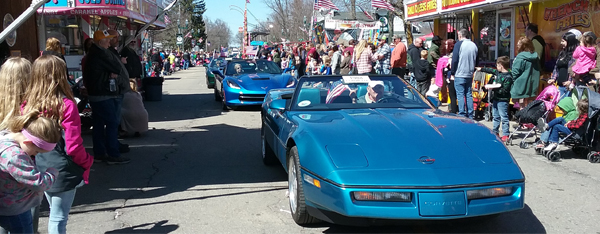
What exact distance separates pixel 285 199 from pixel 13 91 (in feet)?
9.28

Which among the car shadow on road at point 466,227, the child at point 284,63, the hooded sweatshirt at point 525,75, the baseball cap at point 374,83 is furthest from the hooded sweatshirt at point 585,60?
the child at point 284,63

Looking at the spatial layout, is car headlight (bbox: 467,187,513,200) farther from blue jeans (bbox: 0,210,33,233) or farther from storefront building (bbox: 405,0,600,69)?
storefront building (bbox: 405,0,600,69)

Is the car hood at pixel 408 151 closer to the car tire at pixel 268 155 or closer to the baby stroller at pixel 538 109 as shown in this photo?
the car tire at pixel 268 155

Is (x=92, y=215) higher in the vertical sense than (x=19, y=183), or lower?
lower

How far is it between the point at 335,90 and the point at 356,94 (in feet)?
0.75

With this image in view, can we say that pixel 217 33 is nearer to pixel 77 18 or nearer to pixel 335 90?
pixel 77 18

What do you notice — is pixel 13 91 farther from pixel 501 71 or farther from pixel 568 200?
pixel 501 71

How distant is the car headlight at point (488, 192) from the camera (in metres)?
3.84

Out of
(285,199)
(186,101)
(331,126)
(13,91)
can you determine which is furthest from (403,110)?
(186,101)

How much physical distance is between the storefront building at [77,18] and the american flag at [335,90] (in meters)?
8.28

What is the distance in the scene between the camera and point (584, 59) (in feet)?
27.6

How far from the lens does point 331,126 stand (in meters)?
4.76

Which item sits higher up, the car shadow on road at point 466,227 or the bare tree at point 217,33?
the bare tree at point 217,33

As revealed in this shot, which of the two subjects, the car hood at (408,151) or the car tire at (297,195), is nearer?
the car hood at (408,151)
